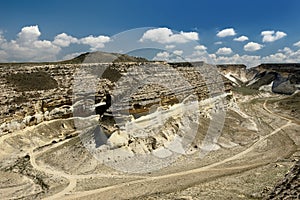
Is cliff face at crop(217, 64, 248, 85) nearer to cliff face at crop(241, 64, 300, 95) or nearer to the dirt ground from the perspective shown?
cliff face at crop(241, 64, 300, 95)

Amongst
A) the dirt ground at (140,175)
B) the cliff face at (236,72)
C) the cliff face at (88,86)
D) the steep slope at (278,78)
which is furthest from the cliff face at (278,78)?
the dirt ground at (140,175)

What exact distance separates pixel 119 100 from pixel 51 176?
9242mm

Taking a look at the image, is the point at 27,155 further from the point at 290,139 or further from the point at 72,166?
the point at 290,139

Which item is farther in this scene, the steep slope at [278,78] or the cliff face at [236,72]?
the cliff face at [236,72]

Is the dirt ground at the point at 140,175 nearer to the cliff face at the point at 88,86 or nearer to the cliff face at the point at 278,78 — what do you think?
the cliff face at the point at 88,86

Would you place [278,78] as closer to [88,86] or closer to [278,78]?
[278,78]

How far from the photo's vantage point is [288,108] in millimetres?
68938

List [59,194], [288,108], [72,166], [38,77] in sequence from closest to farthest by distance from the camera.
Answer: [59,194]
[72,166]
[38,77]
[288,108]

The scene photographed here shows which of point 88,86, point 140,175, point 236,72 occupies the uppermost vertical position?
point 236,72

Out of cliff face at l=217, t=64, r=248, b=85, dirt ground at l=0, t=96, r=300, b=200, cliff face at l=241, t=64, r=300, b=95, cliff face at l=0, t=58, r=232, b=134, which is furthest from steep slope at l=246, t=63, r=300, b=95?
dirt ground at l=0, t=96, r=300, b=200

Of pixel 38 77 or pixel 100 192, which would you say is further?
pixel 38 77

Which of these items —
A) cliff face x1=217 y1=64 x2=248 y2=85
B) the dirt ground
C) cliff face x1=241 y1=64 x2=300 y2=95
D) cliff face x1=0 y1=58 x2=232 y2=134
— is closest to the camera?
the dirt ground

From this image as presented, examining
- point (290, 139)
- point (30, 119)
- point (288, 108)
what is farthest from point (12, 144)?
point (288, 108)

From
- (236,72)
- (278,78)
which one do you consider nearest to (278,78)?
(278,78)
